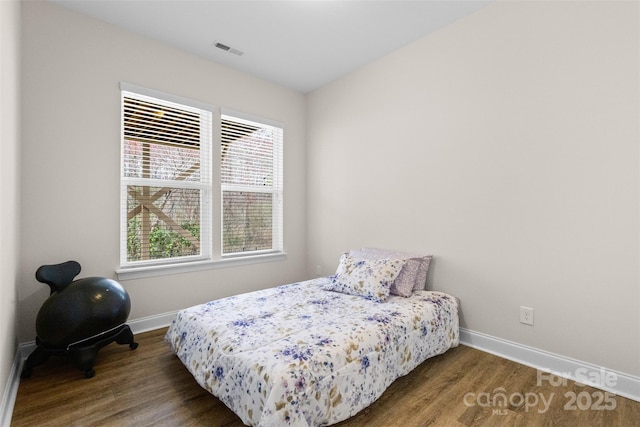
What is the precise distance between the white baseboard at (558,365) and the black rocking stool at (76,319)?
283 centimetres

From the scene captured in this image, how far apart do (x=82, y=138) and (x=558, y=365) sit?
4.09m

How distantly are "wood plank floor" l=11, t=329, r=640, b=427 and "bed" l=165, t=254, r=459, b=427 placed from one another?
12cm

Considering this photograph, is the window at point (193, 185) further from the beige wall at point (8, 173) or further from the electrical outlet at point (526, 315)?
the electrical outlet at point (526, 315)

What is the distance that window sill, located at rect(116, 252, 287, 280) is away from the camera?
9.07 ft

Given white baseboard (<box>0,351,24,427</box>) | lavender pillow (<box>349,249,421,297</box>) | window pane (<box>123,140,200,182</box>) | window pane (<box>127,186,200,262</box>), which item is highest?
window pane (<box>123,140,200,182</box>)

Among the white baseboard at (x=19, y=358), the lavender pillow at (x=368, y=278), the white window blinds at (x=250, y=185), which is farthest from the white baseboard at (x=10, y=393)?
the lavender pillow at (x=368, y=278)

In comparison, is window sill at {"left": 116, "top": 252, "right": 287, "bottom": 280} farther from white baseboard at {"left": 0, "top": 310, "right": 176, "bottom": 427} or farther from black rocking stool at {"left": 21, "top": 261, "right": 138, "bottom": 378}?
black rocking stool at {"left": 21, "top": 261, "right": 138, "bottom": 378}

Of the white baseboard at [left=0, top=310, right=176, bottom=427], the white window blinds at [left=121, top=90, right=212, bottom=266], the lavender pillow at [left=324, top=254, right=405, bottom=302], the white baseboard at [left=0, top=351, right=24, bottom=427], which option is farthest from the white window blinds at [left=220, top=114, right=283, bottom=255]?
the white baseboard at [left=0, top=351, right=24, bottom=427]

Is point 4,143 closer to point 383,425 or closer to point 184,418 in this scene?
point 184,418

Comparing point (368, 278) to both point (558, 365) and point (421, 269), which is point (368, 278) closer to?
point (421, 269)

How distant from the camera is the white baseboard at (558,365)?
186 centimetres

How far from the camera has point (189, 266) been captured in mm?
3117

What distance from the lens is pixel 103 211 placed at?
2.64 metres

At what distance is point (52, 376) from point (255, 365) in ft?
5.37
